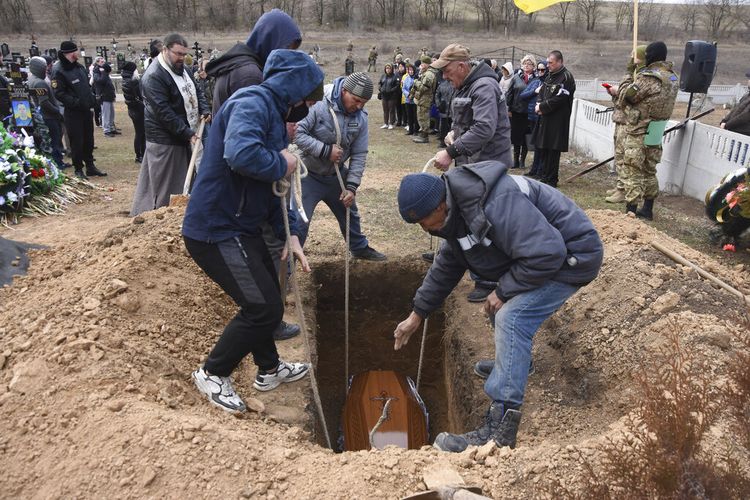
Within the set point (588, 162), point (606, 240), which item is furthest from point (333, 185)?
point (588, 162)

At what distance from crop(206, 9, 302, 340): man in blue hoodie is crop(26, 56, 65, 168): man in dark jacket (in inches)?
266

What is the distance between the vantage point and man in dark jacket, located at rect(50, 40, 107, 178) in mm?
8938

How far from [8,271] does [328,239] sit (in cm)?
313

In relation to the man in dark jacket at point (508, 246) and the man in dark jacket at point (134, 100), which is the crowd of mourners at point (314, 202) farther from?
the man in dark jacket at point (134, 100)

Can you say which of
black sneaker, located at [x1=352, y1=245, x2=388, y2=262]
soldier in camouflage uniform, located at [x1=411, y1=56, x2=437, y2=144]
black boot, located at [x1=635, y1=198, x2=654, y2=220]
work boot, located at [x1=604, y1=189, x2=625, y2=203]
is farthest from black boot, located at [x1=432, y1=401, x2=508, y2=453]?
soldier in camouflage uniform, located at [x1=411, y1=56, x2=437, y2=144]

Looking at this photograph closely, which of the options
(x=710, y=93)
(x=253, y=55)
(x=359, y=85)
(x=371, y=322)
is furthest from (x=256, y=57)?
(x=710, y=93)

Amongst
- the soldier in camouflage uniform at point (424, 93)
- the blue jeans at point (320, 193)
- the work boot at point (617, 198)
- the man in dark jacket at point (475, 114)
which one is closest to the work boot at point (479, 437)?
the man in dark jacket at point (475, 114)

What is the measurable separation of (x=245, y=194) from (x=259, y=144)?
35 centimetres

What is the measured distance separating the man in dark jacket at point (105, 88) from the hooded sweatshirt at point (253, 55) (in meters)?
10.7

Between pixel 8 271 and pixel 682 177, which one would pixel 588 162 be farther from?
pixel 8 271

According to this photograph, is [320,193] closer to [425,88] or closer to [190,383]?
[190,383]

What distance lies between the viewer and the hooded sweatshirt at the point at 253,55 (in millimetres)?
3994

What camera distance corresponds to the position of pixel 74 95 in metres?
9.05

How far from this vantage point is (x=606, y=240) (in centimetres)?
Answer: 518
